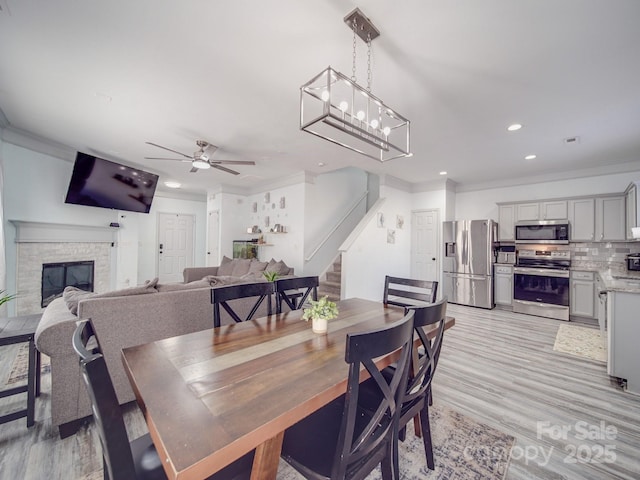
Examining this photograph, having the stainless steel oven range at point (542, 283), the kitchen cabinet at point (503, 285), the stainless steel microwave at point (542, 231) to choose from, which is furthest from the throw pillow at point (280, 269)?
the stainless steel microwave at point (542, 231)

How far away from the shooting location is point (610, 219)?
14.9ft

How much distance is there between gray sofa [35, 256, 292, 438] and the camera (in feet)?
5.97

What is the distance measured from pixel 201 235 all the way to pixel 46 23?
698 cm

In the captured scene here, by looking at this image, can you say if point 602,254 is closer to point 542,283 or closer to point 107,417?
point 542,283

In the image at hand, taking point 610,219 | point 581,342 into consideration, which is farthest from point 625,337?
point 610,219

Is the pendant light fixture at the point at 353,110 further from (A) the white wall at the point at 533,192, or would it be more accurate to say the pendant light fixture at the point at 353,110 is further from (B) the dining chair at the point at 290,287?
(A) the white wall at the point at 533,192

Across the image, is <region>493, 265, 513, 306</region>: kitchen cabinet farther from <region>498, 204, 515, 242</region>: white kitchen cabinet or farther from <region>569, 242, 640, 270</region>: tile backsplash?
<region>569, 242, 640, 270</region>: tile backsplash

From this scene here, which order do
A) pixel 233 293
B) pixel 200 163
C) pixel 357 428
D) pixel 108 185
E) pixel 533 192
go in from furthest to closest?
pixel 533 192
pixel 108 185
pixel 200 163
pixel 233 293
pixel 357 428

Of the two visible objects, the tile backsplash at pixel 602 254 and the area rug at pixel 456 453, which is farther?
the tile backsplash at pixel 602 254

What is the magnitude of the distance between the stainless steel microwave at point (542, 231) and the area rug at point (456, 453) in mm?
4486

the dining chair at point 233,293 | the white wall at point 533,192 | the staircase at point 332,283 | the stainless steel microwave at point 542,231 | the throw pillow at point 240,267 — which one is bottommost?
the staircase at point 332,283

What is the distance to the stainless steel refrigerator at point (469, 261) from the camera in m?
5.44

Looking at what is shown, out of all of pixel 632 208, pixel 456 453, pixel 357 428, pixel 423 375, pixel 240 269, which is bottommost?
pixel 456 453

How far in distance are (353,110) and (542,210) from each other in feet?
16.4
